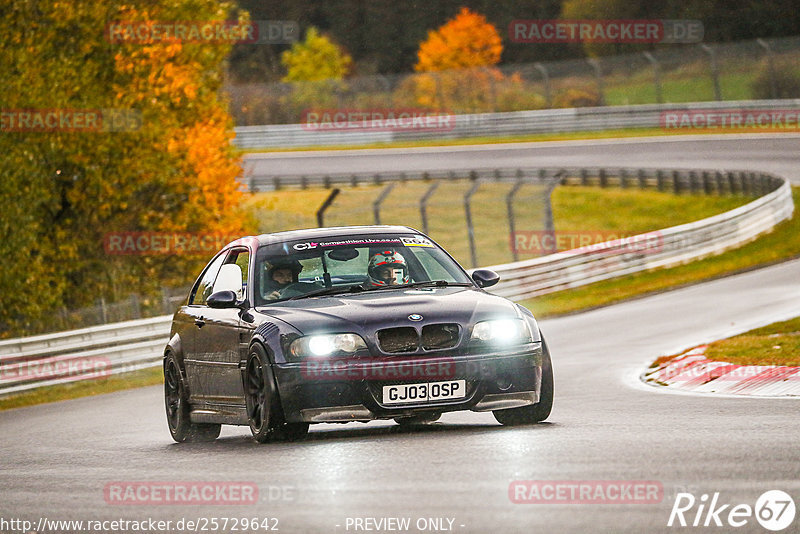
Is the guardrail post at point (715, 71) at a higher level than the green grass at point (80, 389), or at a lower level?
higher

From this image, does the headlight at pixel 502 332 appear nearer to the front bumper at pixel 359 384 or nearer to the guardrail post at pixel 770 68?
the front bumper at pixel 359 384

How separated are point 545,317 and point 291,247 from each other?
16.3m

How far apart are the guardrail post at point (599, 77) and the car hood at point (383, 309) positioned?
5058cm

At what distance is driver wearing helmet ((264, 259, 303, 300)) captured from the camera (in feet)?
34.1

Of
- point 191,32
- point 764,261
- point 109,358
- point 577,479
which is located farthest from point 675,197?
point 577,479

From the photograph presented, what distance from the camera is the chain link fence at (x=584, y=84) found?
55.7m

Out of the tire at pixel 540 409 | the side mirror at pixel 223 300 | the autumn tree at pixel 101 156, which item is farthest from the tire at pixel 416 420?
the autumn tree at pixel 101 156

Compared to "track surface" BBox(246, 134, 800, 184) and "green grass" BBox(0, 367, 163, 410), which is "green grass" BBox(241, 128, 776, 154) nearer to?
"track surface" BBox(246, 134, 800, 184)

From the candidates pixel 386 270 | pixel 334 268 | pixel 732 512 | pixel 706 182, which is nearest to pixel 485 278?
pixel 386 270

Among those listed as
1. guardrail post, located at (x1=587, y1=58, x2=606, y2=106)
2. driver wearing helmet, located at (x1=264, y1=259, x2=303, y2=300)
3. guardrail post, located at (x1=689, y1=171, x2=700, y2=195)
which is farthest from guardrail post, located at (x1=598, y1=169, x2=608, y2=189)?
driver wearing helmet, located at (x1=264, y1=259, x2=303, y2=300)

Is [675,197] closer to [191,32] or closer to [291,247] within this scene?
[191,32]

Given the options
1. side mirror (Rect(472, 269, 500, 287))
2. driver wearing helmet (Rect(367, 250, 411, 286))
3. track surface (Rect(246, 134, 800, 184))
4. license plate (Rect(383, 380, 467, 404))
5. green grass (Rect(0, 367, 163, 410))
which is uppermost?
driver wearing helmet (Rect(367, 250, 411, 286))

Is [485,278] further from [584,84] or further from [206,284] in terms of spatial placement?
[584,84]

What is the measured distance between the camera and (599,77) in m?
59.3
